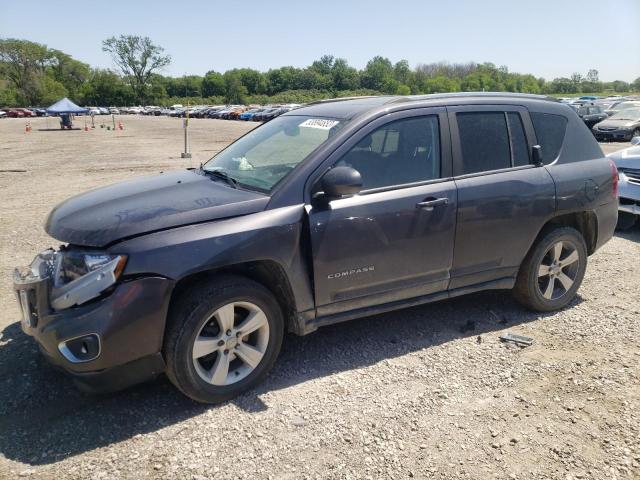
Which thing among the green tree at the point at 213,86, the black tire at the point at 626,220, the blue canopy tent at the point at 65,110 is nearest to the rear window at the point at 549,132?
the black tire at the point at 626,220

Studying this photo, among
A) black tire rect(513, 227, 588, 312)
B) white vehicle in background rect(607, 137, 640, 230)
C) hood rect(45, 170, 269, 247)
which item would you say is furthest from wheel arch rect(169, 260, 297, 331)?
white vehicle in background rect(607, 137, 640, 230)

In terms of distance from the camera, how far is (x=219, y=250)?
2979mm

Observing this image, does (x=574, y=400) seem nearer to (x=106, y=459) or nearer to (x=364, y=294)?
(x=364, y=294)

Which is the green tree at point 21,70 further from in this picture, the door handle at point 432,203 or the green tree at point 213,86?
the door handle at point 432,203

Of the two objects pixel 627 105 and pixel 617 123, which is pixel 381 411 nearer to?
pixel 617 123

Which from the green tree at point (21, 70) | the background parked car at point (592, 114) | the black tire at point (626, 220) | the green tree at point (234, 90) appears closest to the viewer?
the black tire at point (626, 220)

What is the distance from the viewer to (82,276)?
111 inches

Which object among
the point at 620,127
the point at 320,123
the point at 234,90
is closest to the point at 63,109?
the point at 620,127

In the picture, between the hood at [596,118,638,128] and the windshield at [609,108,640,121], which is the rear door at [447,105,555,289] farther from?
the windshield at [609,108,640,121]

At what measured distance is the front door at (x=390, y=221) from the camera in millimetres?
3357

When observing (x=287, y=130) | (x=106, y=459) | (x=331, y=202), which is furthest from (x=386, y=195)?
(x=106, y=459)

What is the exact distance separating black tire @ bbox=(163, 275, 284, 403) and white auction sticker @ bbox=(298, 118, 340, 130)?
1324mm

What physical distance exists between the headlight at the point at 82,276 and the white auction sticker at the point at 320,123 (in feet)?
5.73

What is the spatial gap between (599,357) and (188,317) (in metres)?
3.07
